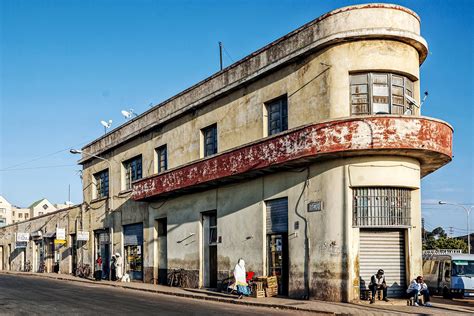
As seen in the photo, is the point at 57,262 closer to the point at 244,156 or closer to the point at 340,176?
the point at 244,156

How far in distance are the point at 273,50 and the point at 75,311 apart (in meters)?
12.3

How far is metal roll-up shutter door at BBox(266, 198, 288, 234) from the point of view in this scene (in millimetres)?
23742

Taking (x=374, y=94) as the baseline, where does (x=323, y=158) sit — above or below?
below

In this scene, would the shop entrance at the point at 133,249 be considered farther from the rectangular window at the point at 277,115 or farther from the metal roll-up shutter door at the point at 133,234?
the rectangular window at the point at 277,115

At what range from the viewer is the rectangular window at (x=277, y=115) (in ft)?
79.5

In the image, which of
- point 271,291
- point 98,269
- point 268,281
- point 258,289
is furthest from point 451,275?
point 98,269

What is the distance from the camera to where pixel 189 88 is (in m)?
30.4

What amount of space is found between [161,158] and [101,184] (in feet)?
33.8

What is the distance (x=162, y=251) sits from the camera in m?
Answer: 33.5

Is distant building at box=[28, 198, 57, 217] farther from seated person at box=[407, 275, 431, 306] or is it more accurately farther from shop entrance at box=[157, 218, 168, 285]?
seated person at box=[407, 275, 431, 306]

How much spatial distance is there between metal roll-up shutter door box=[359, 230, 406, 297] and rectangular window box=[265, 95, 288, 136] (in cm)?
562

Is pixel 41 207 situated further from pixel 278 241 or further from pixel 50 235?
pixel 278 241

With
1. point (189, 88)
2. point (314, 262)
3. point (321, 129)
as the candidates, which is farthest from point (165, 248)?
point (321, 129)

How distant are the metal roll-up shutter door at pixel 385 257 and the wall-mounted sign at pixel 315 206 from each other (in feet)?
5.51
